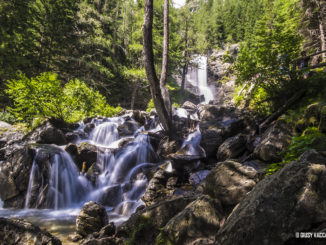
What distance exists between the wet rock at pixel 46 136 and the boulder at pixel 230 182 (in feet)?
27.4

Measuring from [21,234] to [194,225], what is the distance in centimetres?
255

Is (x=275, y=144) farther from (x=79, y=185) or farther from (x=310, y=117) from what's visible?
(x=79, y=185)

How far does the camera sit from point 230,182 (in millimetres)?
3100

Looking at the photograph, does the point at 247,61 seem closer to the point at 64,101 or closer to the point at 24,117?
the point at 64,101

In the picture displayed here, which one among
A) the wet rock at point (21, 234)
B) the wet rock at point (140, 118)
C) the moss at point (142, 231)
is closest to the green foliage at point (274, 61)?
the moss at point (142, 231)

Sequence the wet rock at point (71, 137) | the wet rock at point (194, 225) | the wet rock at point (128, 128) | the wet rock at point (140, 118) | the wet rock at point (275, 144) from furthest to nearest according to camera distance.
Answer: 1. the wet rock at point (140, 118)
2. the wet rock at point (128, 128)
3. the wet rock at point (71, 137)
4. the wet rock at point (275, 144)
5. the wet rock at point (194, 225)

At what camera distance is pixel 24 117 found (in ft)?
31.2

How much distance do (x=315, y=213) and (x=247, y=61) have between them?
542 centimetres

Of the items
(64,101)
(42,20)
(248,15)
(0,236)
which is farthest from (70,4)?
(248,15)

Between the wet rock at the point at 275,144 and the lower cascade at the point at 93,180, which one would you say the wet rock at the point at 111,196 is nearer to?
the lower cascade at the point at 93,180

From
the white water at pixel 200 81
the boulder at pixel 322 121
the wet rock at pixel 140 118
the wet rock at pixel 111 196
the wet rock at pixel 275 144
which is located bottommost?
the wet rock at pixel 111 196

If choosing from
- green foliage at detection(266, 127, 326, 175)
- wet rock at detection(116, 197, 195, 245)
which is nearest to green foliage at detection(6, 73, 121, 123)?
wet rock at detection(116, 197, 195, 245)

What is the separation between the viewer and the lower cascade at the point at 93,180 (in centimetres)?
633

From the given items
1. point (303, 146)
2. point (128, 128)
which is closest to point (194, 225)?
point (303, 146)
